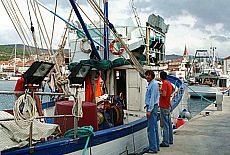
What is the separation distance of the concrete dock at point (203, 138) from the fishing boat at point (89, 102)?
95 centimetres

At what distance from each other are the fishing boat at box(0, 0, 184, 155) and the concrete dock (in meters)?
0.95

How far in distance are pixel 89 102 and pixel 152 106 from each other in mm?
1339

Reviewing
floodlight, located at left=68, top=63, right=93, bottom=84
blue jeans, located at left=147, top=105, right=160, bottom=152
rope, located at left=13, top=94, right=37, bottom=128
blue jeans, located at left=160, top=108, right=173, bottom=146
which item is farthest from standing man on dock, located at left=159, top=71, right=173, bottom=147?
rope, located at left=13, top=94, right=37, bottom=128

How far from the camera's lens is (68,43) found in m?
9.93

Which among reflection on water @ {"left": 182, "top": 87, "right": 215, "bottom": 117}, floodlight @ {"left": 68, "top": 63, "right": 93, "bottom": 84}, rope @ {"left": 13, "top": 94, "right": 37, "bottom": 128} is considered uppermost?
floodlight @ {"left": 68, "top": 63, "right": 93, "bottom": 84}

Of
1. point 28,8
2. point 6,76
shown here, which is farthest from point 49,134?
point 6,76

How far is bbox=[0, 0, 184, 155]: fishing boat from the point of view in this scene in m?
4.84

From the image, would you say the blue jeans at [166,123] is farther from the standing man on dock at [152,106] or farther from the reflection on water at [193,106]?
the reflection on water at [193,106]

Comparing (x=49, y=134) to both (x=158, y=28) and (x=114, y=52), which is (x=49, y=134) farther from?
(x=158, y=28)

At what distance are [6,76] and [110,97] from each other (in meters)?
60.2

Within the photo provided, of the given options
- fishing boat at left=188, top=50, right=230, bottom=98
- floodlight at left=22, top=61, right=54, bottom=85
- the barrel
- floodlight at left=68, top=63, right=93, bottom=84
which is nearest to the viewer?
floodlight at left=22, top=61, right=54, bottom=85

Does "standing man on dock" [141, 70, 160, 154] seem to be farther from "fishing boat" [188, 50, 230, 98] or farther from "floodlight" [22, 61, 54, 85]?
"fishing boat" [188, 50, 230, 98]

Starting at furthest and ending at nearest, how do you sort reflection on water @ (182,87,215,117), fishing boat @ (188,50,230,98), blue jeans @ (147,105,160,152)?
fishing boat @ (188,50,230,98)
reflection on water @ (182,87,215,117)
blue jeans @ (147,105,160,152)

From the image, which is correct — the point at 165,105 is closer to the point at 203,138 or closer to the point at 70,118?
the point at 203,138
